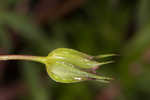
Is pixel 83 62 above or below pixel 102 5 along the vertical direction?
below

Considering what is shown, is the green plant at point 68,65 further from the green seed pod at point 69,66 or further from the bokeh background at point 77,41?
the bokeh background at point 77,41

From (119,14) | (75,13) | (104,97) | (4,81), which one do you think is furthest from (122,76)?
(4,81)

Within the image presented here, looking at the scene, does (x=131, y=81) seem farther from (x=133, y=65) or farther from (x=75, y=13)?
(x=75, y=13)

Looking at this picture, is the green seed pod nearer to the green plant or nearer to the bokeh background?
the green plant

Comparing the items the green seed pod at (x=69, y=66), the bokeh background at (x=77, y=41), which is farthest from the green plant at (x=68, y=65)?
the bokeh background at (x=77, y=41)

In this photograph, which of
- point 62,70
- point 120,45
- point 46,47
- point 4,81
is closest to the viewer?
point 62,70

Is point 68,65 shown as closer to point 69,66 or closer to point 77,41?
point 69,66
